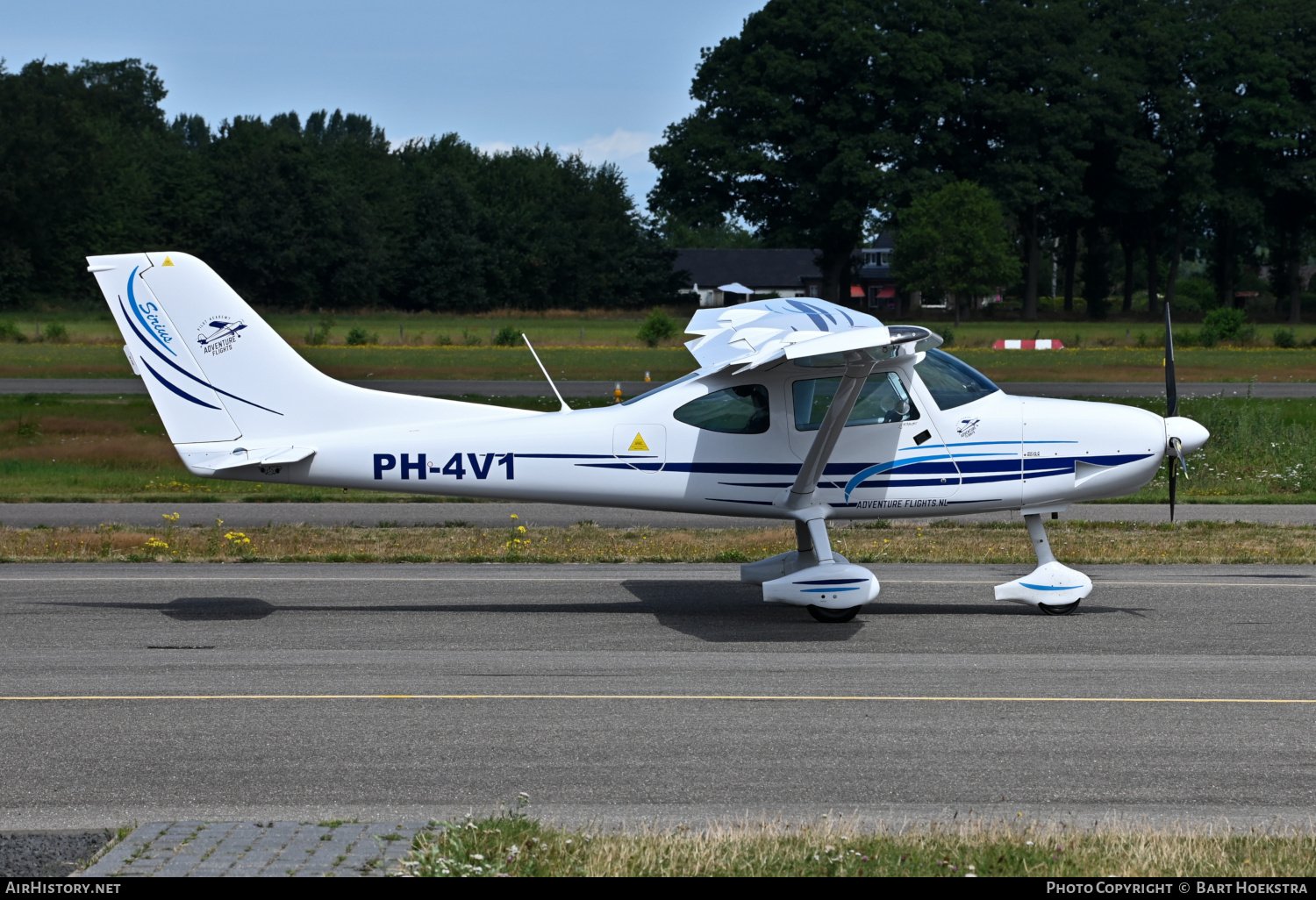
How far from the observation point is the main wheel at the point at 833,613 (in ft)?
36.5

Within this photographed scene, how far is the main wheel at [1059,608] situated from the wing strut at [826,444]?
2142 millimetres

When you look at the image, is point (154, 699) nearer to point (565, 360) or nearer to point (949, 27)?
point (565, 360)

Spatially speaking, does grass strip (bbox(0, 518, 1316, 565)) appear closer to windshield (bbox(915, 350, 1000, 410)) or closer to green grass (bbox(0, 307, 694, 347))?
windshield (bbox(915, 350, 1000, 410))

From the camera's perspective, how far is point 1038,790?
6.67 meters

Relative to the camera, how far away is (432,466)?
1141 cm

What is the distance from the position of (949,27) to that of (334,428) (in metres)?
89.0

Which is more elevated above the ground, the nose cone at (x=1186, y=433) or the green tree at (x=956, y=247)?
the green tree at (x=956, y=247)

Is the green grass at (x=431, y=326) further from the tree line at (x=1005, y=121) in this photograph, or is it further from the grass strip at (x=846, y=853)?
the grass strip at (x=846, y=853)

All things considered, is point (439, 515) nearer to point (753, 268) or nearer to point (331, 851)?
point (331, 851)

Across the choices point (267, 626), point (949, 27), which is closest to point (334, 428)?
point (267, 626)

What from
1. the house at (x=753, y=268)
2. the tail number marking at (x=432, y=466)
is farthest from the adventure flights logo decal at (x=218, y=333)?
the house at (x=753, y=268)

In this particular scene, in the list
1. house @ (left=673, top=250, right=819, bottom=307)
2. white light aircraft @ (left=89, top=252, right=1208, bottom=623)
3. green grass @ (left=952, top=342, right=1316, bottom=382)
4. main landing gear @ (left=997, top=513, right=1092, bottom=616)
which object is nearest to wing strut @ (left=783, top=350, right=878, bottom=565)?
white light aircraft @ (left=89, top=252, right=1208, bottom=623)

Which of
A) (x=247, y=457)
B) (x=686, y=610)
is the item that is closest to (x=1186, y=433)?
(x=686, y=610)

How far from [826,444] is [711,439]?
110 centimetres
